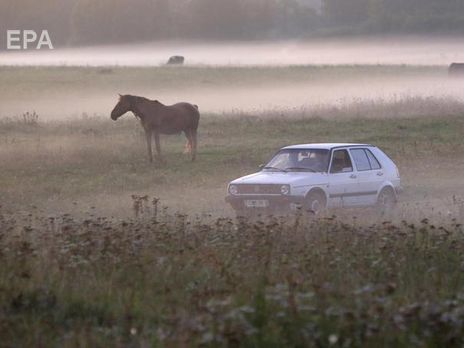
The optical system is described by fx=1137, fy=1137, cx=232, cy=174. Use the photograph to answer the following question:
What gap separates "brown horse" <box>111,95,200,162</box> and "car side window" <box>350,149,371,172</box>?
28.1 ft

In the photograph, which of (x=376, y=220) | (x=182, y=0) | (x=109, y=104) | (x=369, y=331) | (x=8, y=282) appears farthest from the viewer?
(x=182, y=0)

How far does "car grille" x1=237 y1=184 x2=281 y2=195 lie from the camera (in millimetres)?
17734

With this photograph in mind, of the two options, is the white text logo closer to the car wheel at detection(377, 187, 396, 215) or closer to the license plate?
the car wheel at detection(377, 187, 396, 215)

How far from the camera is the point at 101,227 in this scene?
11.4 meters

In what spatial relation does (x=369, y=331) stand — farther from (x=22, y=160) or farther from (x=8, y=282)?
(x=22, y=160)

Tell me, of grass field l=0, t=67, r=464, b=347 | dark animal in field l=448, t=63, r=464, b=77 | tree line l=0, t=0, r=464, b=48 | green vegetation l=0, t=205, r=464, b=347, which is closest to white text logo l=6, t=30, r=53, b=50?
tree line l=0, t=0, r=464, b=48

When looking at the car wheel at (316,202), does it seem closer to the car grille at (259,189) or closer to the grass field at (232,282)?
the car grille at (259,189)

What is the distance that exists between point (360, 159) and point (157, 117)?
9.65 metres

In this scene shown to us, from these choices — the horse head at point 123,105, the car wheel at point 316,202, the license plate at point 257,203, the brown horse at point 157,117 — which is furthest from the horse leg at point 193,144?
the license plate at point 257,203

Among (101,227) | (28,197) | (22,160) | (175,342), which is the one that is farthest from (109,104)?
(175,342)

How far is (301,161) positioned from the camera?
18906 millimetres

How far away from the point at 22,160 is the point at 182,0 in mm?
27631

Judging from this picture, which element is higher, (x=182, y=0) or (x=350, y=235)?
(x=182, y=0)

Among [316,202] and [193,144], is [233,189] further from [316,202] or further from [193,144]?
[193,144]
